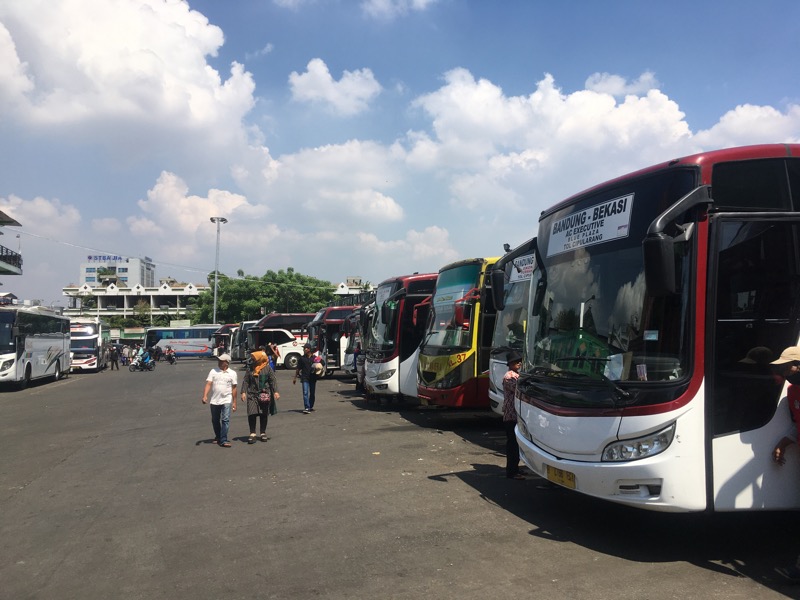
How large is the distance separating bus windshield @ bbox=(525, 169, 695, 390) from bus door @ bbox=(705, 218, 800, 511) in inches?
12.9

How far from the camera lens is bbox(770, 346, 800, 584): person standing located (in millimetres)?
5105

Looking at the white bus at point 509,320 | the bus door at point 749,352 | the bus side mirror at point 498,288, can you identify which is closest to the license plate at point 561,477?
the bus door at point 749,352

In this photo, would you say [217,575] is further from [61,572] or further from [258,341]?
[258,341]

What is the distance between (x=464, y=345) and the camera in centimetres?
1318

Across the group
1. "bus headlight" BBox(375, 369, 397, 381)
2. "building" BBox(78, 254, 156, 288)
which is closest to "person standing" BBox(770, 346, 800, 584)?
"bus headlight" BBox(375, 369, 397, 381)

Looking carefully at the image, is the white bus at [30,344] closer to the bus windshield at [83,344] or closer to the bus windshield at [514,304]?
the bus windshield at [83,344]

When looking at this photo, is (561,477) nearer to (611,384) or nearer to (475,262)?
(611,384)

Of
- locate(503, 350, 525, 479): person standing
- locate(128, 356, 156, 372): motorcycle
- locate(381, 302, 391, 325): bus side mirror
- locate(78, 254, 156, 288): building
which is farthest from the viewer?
locate(78, 254, 156, 288): building

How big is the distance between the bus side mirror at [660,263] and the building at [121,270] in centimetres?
12559

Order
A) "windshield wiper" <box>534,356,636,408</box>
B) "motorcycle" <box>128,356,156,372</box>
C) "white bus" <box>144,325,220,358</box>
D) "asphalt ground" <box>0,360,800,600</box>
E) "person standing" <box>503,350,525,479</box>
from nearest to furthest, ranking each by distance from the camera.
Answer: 1. "asphalt ground" <box>0,360,800,600</box>
2. "windshield wiper" <box>534,356,636,408</box>
3. "person standing" <box>503,350,525,479</box>
4. "motorcycle" <box>128,356,156,372</box>
5. "white bus" <box>144,325,220,358</box>

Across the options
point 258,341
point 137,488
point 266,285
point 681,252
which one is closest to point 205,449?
point 137,488

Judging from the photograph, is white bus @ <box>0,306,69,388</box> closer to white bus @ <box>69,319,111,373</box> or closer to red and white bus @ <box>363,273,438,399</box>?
Result: white bus @ <box>69,319,111,373</box>

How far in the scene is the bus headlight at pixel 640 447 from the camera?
5.22 m

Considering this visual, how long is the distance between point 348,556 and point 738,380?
3547 mm
